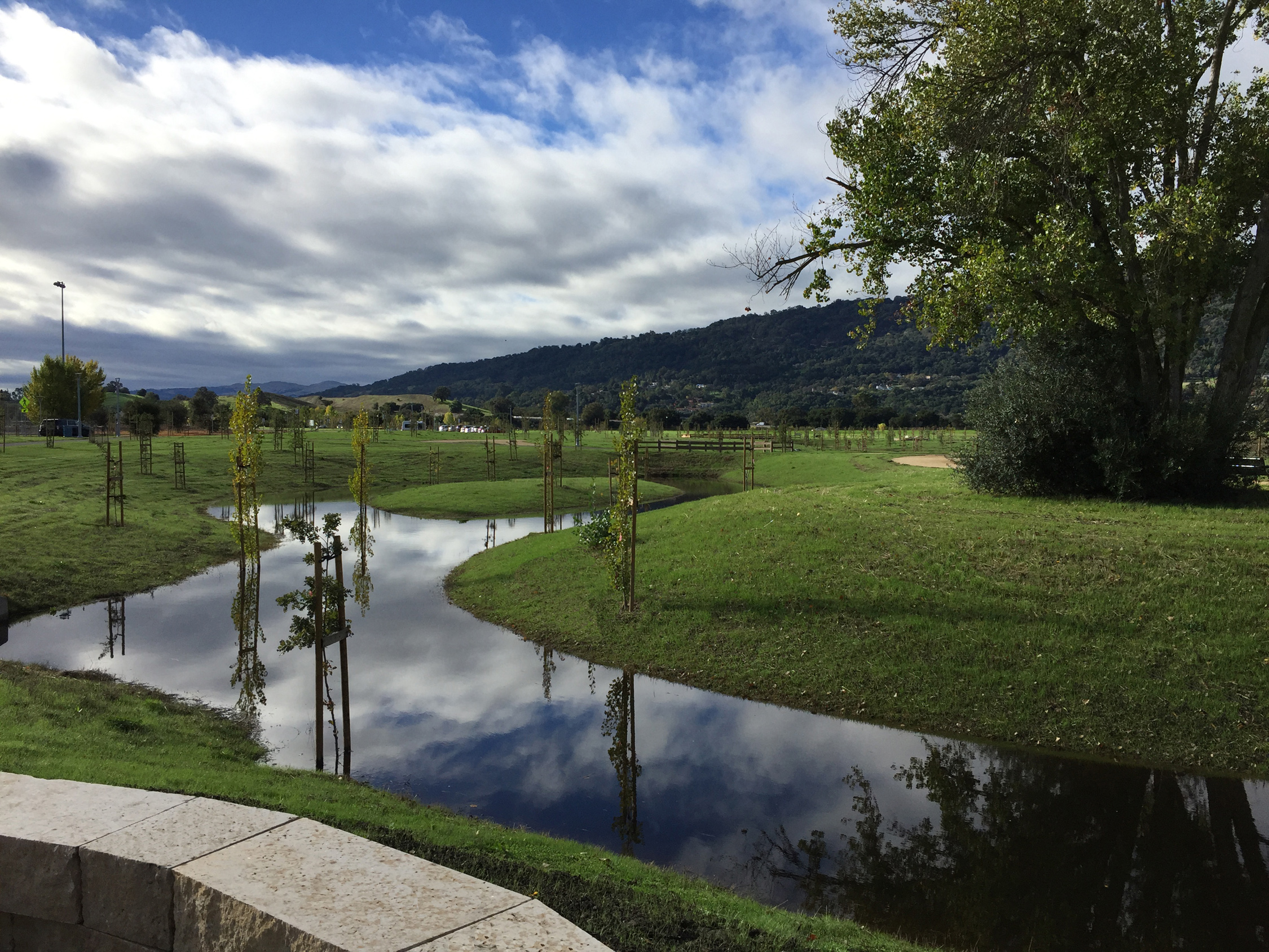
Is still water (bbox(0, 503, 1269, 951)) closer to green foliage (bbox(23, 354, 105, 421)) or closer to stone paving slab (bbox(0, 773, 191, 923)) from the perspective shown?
stone paving slab (bbox(0, 773, 191, 923))

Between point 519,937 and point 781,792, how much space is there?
798 centimetres

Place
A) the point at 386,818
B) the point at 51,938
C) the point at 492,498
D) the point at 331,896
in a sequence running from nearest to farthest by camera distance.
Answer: the point at 331,896, the point at 51,938, the point at 386,818, the point at 492,498

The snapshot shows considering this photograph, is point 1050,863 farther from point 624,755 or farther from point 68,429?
point 68,429

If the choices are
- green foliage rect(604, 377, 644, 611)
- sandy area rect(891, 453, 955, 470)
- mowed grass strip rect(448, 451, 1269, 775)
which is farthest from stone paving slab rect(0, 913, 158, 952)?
sandy area rect(891, 453, 955, 470)

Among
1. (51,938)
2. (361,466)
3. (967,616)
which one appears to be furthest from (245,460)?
(51,938)

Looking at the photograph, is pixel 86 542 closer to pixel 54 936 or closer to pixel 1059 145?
pixel 54 936

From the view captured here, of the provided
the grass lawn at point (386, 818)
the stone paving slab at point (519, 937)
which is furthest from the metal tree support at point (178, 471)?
the stone paving slab at point (519, 937)

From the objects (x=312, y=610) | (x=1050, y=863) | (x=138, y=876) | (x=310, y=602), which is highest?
(x=138, y=876)

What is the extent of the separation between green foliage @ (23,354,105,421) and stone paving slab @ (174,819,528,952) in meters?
97.9

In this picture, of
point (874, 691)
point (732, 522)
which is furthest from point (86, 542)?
point (874, 691)

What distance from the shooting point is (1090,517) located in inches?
773

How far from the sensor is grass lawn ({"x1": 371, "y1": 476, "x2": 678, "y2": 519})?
41.1 metres

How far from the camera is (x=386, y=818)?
26.4ft

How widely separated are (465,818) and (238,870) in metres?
5.69
